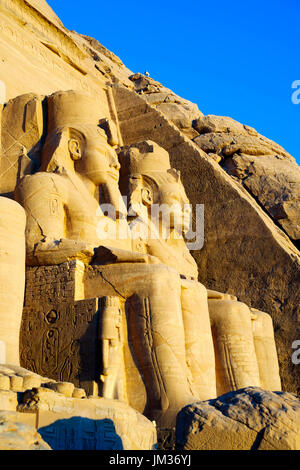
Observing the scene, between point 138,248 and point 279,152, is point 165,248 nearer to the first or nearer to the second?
point 138,248

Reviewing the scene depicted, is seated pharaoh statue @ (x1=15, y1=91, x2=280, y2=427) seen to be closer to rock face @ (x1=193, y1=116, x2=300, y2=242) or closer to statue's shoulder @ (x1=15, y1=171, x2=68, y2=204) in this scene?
statue's shoulder @ (x1=15, y1=171, x2=68, y2=204)

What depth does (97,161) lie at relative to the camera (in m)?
6.95

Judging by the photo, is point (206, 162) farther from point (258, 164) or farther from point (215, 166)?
point (258, 164)

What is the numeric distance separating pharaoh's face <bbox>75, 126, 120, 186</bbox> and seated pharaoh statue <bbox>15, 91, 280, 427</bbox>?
0.01 m

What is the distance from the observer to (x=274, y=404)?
3.10 metres

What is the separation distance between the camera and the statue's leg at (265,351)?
21.6ft

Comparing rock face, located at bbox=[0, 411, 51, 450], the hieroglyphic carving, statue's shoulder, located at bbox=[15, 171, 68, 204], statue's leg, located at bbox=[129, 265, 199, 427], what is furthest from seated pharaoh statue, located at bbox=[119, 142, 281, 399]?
rock face, located at bbox=[0, 411, 51, 450]

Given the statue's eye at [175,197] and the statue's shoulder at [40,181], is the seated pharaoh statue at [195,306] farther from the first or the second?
the statue's shoulder at [40,181]

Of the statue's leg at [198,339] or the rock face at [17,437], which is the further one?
the statue's leg at [198,339]

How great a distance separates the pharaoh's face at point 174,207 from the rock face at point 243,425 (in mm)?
4483

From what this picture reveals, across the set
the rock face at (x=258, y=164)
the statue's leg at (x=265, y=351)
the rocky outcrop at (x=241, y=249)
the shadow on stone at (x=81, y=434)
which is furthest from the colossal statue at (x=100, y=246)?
the rock face at (x=258, y=164)

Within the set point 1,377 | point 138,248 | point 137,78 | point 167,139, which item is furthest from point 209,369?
point 137,78

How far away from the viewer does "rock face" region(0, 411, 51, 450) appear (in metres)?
2.48

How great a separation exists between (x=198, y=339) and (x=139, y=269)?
854 millimetres
